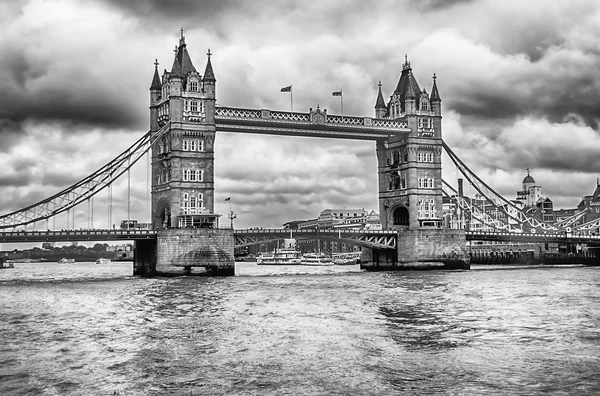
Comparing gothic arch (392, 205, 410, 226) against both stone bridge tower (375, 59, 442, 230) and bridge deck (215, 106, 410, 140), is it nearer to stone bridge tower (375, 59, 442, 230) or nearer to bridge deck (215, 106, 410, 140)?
stone bridge tower (375, 59, 442, 230)

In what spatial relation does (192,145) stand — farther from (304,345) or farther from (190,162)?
(304,345)

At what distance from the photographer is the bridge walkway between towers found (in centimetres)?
8288

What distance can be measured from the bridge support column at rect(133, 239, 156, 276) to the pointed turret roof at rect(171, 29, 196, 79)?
1872 centimetres

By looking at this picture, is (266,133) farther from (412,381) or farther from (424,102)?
(412,381)

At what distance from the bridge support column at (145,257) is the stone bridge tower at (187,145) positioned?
3.02 m

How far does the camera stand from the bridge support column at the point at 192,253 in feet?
251

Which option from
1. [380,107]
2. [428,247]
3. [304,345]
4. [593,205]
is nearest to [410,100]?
[380,107]

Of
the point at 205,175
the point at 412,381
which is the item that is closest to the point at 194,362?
the point at 412,381

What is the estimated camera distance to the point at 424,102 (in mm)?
98062

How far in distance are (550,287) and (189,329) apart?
3318 cm

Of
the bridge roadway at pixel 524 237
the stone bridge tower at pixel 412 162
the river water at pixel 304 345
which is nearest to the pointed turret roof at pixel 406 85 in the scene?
the stone bridge tower at pixel 412 162

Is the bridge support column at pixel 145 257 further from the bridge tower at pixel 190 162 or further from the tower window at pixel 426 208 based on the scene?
the tower window at pixel 426 208

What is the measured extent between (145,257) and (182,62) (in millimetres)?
22579

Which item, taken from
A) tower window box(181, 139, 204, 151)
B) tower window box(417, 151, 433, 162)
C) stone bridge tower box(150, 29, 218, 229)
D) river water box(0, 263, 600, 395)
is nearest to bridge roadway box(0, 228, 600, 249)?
stone bridge tower box(150, 29, 218, 229)
